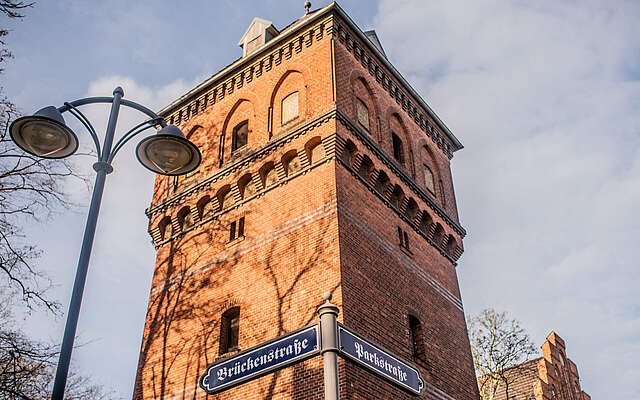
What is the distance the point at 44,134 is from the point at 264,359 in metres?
3.96

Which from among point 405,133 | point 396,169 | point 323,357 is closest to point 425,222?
point 396,169

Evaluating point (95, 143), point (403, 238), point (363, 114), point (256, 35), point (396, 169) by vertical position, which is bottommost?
point (95, 143)

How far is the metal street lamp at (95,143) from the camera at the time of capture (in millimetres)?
6230

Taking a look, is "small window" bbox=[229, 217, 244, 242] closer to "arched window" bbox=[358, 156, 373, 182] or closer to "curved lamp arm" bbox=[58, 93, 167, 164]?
"arched window" bbox=[358, 156, 373, 182]

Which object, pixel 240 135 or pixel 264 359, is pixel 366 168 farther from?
pixel 264 359

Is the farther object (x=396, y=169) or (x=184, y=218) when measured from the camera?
(x=184, y=218)

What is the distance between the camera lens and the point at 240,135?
18016mm

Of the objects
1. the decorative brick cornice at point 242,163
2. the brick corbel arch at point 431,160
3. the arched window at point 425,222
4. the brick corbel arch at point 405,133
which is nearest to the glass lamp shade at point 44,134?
the decorative brick cornice at point 242,163

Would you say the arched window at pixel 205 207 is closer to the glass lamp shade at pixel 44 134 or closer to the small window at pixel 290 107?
the small window at pixel 290 107

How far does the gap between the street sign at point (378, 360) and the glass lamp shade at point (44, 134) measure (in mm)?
4347

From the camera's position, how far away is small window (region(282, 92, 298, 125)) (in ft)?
54.2

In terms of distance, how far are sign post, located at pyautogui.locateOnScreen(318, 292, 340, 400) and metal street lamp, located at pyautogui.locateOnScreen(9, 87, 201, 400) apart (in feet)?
8.79

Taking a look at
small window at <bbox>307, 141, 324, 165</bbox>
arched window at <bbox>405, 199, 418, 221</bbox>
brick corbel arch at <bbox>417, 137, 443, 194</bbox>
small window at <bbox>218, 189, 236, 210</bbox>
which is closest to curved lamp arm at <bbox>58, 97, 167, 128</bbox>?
small window at <bbox>307, 141, 324, 165</bbox>

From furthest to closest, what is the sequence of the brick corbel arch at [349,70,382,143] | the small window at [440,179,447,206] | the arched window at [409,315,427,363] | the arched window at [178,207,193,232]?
the small window at [440,179,447,206] < the arched window at [178,207,193,232] < the brick corbel arch at [349,70,382,143] < the arched window at [409,315,427,363]
